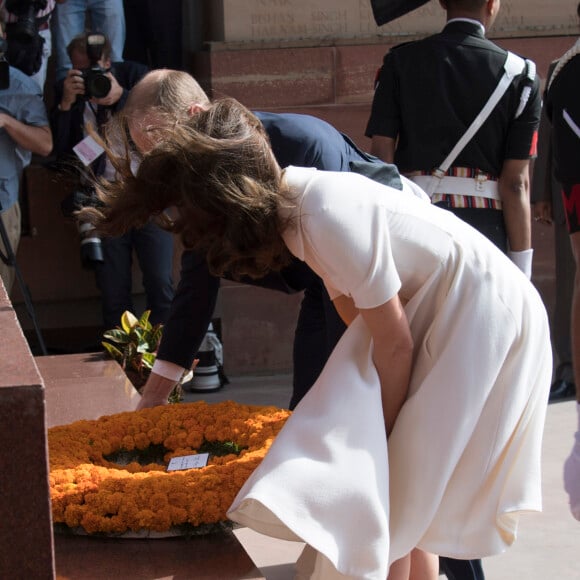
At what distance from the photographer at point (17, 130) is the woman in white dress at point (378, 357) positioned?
3258 millimetres

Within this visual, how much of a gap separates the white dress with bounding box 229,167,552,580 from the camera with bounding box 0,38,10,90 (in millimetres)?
3295

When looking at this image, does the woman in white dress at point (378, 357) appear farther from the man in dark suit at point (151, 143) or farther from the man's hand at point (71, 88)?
the man's hand at point (71, 88)

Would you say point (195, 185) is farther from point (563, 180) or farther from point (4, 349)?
point (563, 180)

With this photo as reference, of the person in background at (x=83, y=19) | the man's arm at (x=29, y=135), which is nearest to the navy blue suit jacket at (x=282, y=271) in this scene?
the man's arm at (x=29, y=135)

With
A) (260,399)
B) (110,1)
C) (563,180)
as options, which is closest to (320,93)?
(110,1)

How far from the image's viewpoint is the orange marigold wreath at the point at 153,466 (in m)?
2.29

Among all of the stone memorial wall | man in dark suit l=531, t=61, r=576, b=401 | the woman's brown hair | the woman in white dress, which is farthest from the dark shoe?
the woman's brown hair

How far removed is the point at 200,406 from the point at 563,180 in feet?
3.64

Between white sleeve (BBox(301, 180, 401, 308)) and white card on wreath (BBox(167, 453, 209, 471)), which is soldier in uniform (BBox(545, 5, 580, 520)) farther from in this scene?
white card on wreath (BBox(167, 453, 209, 471))

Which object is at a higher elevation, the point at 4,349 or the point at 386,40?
the point at 4,349

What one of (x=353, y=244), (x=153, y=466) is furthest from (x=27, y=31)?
(x=353, y=244)

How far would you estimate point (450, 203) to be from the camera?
3.84 meters

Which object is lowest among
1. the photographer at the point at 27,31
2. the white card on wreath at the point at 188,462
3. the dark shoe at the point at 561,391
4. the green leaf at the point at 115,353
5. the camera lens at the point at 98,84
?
the dark shoe at the point at 561,391

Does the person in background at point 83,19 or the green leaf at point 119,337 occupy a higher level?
the person in background at point 83,19
